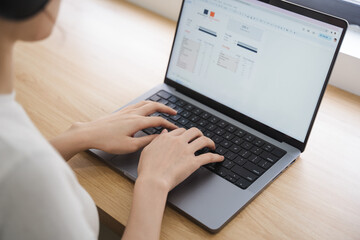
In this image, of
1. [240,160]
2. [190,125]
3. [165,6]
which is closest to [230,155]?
[240,160]

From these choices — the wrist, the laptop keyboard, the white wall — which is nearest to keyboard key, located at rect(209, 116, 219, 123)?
the laptop keyboard

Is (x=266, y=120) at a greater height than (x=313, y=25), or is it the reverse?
(x=313, y=25)

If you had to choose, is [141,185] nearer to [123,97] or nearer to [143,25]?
[123,97]

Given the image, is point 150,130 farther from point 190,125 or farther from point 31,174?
point 31,174

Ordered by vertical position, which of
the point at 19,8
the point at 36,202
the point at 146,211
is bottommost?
the point at 146,211

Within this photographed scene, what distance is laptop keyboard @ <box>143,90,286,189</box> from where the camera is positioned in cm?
89

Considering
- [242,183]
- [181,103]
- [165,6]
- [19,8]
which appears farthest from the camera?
[165,6]

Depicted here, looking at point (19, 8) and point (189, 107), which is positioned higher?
point (19, 8)

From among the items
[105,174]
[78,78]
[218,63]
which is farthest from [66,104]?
[218,63]

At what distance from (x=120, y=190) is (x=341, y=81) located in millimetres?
747

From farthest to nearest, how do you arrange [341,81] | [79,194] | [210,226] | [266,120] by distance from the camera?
[341,81] < [266,120] < [210,226] < [79,194]

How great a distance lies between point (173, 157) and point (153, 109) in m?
0.18

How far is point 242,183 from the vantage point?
862mm

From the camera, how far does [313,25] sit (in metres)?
0.90
